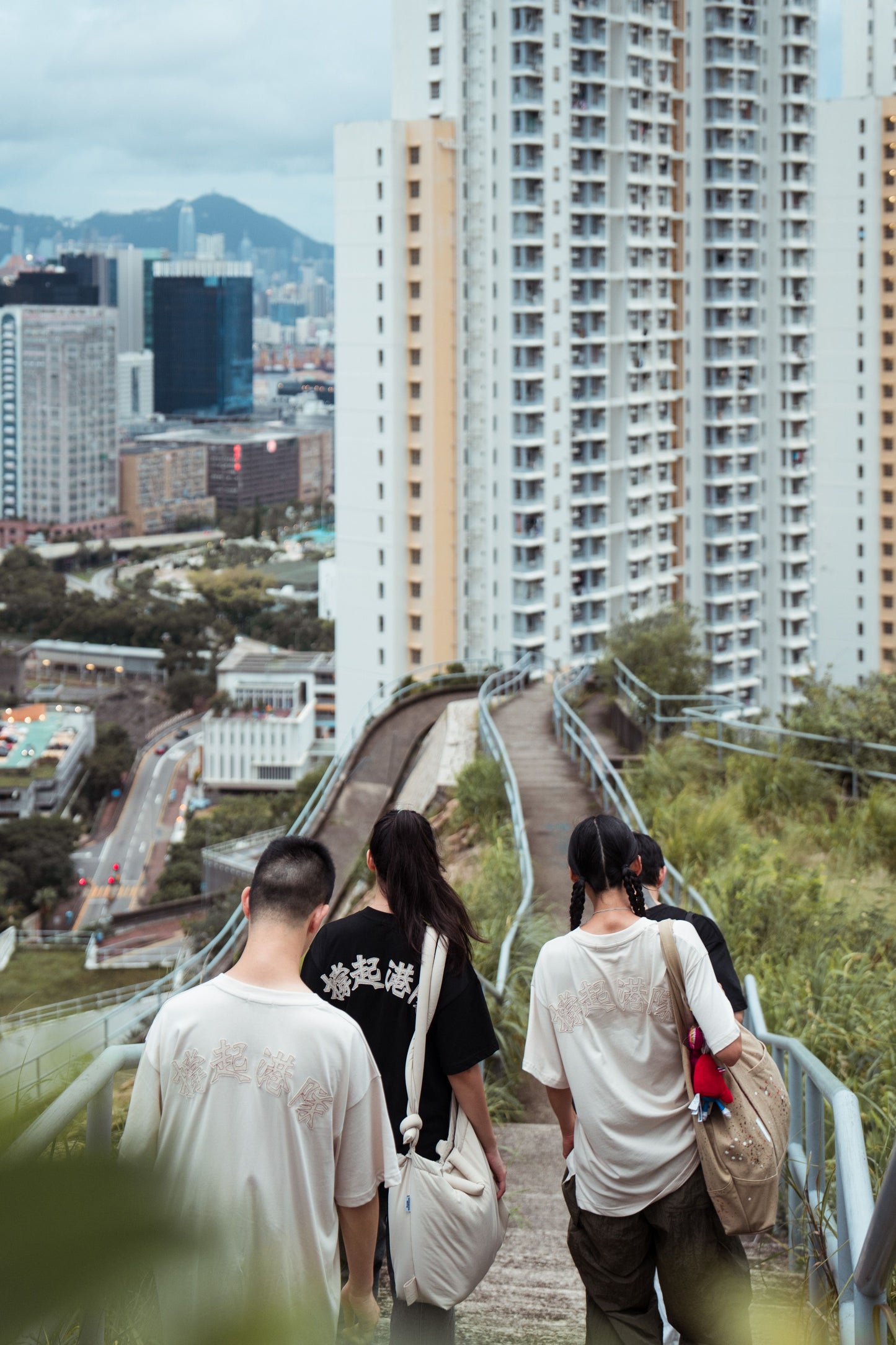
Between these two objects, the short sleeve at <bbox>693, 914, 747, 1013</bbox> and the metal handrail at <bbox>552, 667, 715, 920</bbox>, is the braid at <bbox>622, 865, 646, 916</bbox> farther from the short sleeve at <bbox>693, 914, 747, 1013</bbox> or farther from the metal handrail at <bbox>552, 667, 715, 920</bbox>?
the metal handrail at <bbox>552, 667, 715, 920</bbox>

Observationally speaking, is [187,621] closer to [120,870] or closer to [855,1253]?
Result: [120,870]

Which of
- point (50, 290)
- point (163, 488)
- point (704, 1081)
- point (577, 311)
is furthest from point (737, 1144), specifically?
point (50, 290)

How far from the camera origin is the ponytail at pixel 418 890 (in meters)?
2.58

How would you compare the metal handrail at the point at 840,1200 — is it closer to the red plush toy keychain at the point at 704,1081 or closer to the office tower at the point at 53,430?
the red plush toy keychain at the point at 704,1081

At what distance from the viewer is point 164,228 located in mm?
184375

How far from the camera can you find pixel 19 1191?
1.13 feet

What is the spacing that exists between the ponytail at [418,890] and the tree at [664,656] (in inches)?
533

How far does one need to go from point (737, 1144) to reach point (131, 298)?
522 ft

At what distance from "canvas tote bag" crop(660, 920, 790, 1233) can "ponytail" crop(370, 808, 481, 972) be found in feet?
1.20

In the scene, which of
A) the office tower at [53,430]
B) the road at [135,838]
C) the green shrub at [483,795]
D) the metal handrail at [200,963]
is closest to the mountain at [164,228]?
the office tower at [53,430]

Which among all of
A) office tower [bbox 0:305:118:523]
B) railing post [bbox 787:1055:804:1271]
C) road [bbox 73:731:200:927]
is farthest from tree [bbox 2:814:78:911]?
railing post [bbox 787:1055:804:1271]

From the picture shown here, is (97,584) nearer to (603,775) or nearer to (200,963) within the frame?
(200,963)

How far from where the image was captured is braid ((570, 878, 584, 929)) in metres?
2.75

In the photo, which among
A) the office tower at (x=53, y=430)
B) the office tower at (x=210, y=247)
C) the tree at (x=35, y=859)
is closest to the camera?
the tree at (x=35, y=859)
